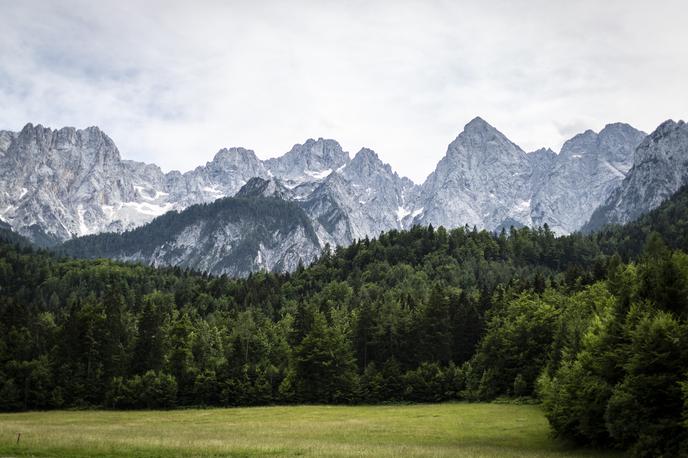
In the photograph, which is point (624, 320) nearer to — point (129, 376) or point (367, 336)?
point (367, 336)

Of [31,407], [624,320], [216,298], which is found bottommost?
[31,407]

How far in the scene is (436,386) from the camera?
100m

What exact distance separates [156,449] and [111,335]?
7449cm

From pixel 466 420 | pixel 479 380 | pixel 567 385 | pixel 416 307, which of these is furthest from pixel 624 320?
pixel 416 307

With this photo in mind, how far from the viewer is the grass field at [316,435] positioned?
124 ft

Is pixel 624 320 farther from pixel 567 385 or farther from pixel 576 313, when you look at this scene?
pixel 576 313

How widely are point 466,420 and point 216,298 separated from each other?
140 metres

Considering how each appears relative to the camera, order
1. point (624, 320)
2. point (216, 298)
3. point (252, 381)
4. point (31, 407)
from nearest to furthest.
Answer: point (624, 320) → point (31, 407) → point (252, 381) → point (216, 298)

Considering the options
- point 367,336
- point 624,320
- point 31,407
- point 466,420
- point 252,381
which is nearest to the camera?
point 624,320

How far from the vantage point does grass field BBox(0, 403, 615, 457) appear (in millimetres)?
37812

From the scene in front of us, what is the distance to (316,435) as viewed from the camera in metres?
53.0

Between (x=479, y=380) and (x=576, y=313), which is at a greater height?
(x=576, y=313)

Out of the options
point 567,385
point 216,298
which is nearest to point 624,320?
point 567,385

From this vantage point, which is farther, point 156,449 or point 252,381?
point 252,381
